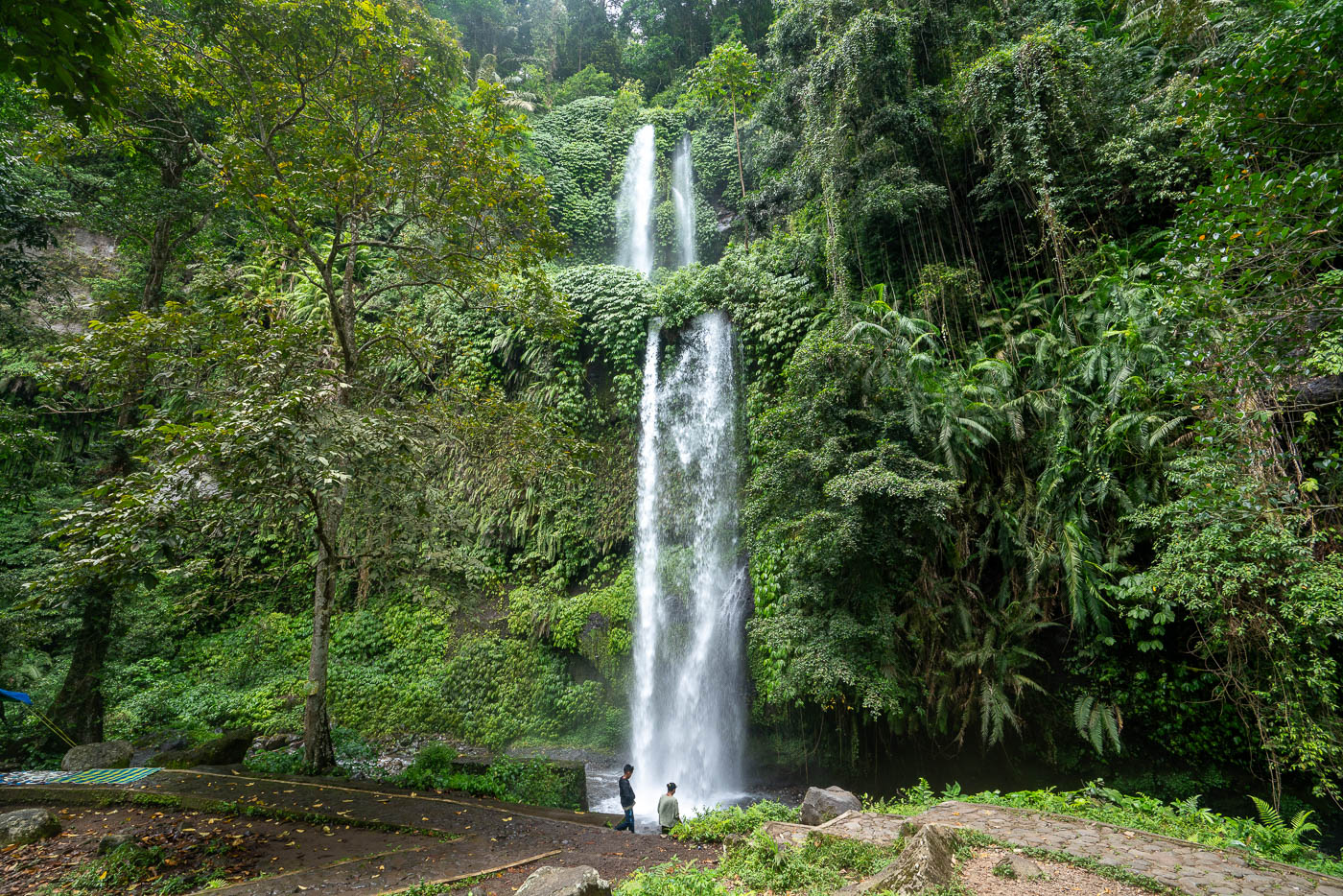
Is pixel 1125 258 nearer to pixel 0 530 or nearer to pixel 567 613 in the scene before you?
pixel 567 613

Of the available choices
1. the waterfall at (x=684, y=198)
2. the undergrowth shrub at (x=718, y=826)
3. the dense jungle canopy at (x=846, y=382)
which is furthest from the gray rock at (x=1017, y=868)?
the waterfall at (x=684, y=198)

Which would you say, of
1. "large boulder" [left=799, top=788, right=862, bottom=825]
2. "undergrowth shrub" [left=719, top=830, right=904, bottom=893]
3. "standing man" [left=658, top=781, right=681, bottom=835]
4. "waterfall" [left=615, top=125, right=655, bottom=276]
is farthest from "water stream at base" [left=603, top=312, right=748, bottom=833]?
"waterfall" [left=615, top=125, right=655, bottom=276]

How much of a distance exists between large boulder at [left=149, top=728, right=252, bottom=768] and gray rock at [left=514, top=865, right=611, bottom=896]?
615cm

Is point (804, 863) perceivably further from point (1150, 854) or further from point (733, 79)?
point (733, 79)

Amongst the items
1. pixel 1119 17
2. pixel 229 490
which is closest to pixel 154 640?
pixel 229 490

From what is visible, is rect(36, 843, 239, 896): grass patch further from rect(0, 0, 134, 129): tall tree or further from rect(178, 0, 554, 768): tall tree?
rect(0, 0, 134, 129): tall tree

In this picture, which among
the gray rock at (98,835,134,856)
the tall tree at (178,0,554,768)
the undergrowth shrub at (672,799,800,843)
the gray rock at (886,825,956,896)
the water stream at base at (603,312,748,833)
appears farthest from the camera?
the water stream at base at (603,312,748,833)

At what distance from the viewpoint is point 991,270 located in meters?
10.4

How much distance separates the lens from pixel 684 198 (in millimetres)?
19562

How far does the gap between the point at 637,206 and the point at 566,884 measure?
19634 millimetres

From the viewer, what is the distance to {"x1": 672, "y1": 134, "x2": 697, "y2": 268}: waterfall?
18875 millimetres

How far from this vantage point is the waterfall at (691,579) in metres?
9.90

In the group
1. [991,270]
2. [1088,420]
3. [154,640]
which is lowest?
[154,640]

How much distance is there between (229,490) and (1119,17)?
50.9 feet
